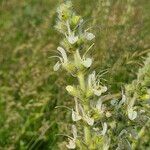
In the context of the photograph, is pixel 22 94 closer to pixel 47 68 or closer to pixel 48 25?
pixel 47 68

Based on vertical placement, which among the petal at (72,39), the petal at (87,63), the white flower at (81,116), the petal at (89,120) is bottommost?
the petal at (89,120)

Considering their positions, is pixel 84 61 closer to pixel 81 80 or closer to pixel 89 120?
pixel 81 80

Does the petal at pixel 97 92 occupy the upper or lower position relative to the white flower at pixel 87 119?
upper

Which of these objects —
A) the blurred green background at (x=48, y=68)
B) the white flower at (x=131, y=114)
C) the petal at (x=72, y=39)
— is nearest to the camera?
the petal at (x=72, y=39)

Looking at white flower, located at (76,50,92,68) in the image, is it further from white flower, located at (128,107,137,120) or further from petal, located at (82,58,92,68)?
white flower, located at (128,107,137,120)

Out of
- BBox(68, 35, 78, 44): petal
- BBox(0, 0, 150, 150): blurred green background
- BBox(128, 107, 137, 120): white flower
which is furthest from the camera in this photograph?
BBox(0, 0, 150, 150): blurred green background

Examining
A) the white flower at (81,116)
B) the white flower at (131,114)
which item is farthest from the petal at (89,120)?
the white flower at (131,114)

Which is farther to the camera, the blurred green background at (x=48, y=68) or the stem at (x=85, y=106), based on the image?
the blurred green background at (x=48, y=68)

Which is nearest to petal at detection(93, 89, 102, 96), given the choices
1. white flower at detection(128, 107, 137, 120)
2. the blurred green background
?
white flower at detection(128, 107, 137, 120)

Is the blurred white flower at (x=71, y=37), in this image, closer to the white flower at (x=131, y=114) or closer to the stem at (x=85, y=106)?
the stem at (x=85, y=106)
